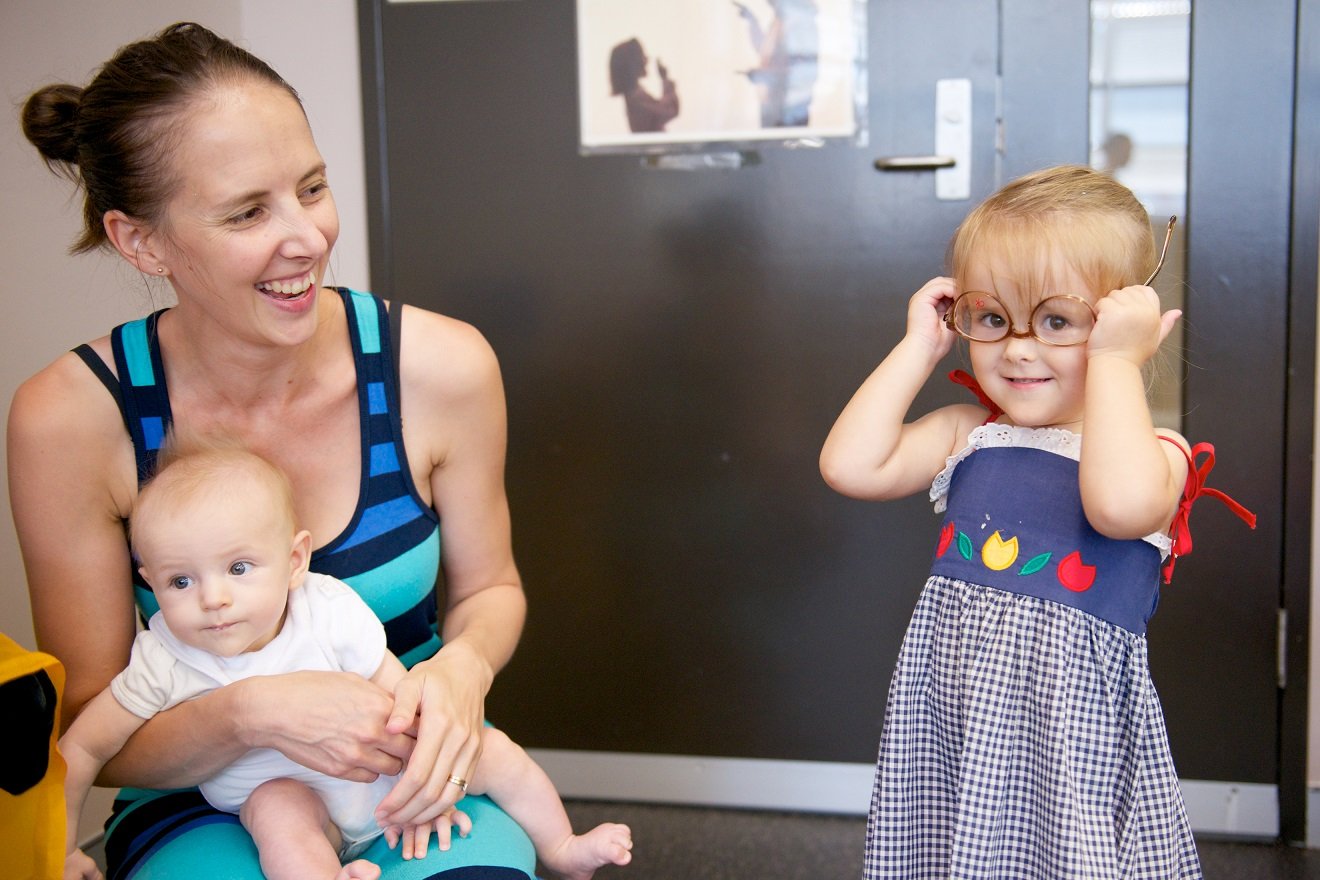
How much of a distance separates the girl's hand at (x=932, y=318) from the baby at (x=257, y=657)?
2.17 feet

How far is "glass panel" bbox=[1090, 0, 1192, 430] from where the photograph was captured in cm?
208

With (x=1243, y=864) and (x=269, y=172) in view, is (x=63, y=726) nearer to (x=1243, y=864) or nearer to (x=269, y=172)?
(x=269, y=172)

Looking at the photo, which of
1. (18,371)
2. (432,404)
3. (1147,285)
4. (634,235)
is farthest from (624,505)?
(1147,285)

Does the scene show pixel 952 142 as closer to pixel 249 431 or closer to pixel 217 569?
pixel 249 431

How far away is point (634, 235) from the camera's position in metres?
2.29

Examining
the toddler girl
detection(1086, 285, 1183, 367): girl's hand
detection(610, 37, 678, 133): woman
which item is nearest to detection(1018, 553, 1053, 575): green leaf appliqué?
the toddler girl

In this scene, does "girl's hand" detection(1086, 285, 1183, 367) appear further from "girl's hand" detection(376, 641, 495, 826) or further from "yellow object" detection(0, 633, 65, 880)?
"yellow object" detection(0, 633, 65, 880)

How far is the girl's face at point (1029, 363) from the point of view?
1200 millimetres

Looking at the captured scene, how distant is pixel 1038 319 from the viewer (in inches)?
47.4

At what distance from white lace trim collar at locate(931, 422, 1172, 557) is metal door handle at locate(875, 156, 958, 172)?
0.98 m

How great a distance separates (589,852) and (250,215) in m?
0.78

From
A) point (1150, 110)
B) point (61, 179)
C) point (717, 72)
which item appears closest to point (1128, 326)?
point (1150, 110)

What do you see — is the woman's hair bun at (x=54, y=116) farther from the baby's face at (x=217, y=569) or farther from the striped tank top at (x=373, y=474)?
the baby's face at (x=217, y=569)

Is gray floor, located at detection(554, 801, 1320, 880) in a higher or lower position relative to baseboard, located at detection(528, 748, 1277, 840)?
lower
